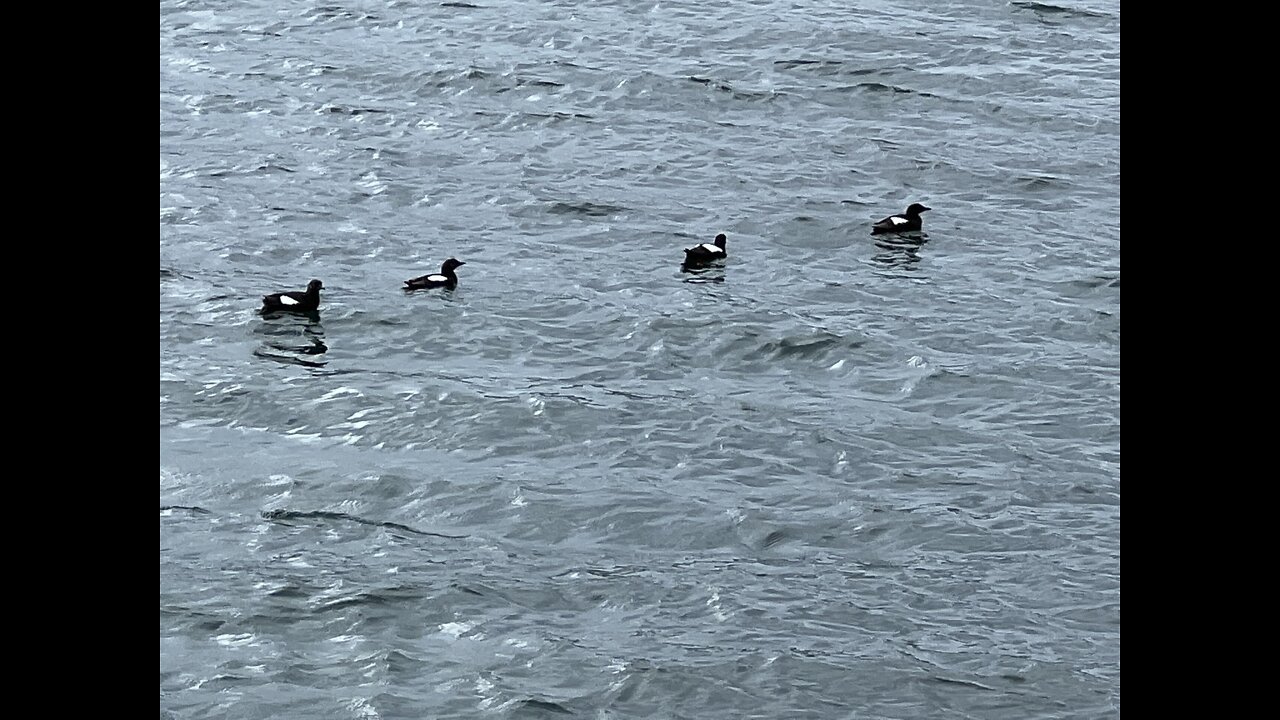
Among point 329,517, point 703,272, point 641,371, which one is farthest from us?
point 703,272

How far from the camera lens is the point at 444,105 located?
29.8 meters

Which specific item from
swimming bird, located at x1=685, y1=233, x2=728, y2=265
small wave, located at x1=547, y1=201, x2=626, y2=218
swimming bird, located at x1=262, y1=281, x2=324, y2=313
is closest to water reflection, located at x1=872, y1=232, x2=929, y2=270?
swimming bird, located at x1=685, y1=233, x2=728, y2=265

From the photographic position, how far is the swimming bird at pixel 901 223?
24.2 metres

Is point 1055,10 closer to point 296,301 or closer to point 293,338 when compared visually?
point 296,301

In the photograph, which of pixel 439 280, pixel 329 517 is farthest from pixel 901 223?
pixel 329 517

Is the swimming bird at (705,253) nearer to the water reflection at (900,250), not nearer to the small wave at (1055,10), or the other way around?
the water reflection at (900,250)

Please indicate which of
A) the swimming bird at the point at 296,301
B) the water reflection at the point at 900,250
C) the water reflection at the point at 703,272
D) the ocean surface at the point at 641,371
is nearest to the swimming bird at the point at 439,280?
the ocean surface at the point at 641,371

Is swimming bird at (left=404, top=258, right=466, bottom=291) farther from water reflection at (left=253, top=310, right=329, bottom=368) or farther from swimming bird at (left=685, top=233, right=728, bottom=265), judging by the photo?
swimming bird at (left=685, top=233, right=728, bottom=265)

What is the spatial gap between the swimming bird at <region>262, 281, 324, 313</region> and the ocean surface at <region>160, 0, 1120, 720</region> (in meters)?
0.16

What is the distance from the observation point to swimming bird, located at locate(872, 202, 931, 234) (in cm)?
2420

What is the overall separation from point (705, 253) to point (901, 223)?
3.26m

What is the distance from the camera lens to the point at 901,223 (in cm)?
2423

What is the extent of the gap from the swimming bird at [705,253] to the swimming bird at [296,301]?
5170 millimetres
